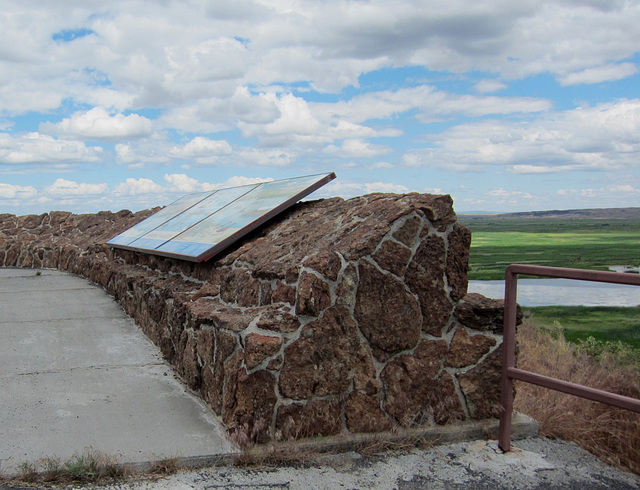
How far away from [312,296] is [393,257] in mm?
618

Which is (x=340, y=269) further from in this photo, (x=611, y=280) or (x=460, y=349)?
(x=611, y=280)

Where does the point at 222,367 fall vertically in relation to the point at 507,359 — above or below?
below

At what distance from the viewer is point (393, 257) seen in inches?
163

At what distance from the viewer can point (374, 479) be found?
11.6 feet

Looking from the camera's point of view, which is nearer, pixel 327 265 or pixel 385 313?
pixel 327 265

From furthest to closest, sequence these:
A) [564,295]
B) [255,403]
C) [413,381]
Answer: [564,295]
[413,381]
[255,403]

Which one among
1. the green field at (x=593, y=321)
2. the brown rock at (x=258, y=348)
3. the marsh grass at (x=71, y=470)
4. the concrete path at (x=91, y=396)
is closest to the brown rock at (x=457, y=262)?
the brown rock at (x=258, y=348)

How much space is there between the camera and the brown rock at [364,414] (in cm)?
399

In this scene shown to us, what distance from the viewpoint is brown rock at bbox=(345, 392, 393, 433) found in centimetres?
399

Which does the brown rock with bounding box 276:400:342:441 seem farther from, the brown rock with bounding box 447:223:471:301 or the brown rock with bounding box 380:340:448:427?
the brown rock with bounding box 447:223:471:301

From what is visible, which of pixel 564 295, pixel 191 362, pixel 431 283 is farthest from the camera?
pixel 564 295

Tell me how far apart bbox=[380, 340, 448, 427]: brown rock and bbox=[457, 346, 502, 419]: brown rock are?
0.72 ft

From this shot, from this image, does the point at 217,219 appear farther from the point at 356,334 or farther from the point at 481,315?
the point at 481,315

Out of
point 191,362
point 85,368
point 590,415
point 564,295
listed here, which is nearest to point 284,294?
point 191,362
